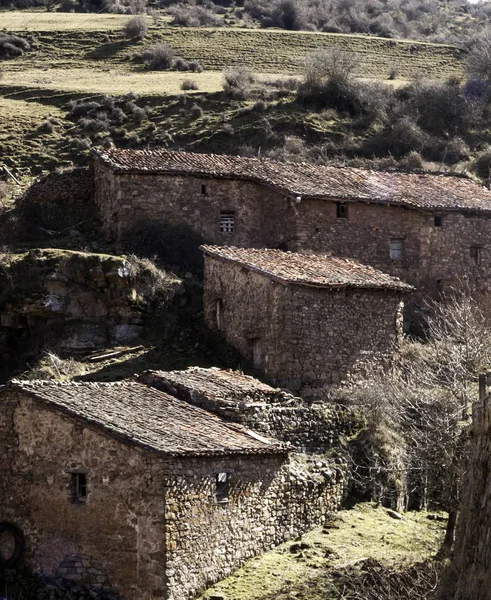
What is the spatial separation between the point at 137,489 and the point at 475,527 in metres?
10.4

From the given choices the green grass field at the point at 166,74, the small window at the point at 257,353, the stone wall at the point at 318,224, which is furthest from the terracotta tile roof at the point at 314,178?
the green grass field at the point at 166,74

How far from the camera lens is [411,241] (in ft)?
144

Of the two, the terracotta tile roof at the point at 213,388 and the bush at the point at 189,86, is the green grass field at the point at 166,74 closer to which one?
the bush at the point at 189,86

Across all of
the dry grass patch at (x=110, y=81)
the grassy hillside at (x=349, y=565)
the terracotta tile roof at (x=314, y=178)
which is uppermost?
the dry grass patch at (x=110, y=81)

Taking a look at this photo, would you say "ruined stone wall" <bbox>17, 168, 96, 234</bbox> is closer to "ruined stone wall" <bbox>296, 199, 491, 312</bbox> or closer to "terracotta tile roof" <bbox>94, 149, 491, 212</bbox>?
"terracotta tile roof" <bbox>94, 149, 491, 212</bbox>

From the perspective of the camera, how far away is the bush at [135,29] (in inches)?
3027

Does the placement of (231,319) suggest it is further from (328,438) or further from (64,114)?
(64,114)

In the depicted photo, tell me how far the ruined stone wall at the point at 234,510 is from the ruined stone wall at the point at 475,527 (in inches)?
365

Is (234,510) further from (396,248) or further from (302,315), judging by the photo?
(396,248)

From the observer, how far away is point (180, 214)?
42.8 m

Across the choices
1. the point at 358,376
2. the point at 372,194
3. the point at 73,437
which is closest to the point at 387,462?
the point at 358,376

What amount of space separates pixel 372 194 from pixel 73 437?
61.5 feet

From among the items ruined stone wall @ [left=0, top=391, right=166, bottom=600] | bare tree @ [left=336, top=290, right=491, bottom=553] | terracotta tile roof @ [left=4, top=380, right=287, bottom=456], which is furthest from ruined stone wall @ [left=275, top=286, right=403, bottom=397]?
ruined stone wall @ [left=0, top=391, right=166, bottom=600]

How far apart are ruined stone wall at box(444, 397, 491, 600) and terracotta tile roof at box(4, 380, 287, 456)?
9.35m
